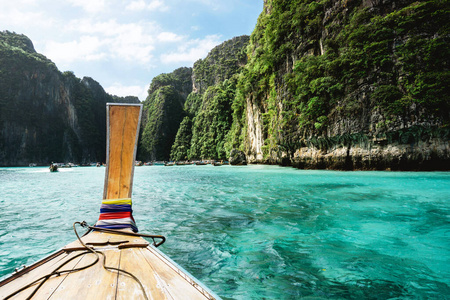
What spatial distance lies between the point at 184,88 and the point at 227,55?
38320 millimetres

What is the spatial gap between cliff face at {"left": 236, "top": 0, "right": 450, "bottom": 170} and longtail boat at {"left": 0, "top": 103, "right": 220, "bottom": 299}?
16.6 m

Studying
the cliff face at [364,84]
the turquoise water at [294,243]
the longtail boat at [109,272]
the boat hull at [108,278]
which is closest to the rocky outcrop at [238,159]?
the cliff face at [364,84]

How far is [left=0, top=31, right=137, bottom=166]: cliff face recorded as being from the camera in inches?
2896

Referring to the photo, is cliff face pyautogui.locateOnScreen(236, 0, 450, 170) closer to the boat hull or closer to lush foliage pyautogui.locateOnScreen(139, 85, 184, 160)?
the boat hull

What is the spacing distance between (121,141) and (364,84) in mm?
17425

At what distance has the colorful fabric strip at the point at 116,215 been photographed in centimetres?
280

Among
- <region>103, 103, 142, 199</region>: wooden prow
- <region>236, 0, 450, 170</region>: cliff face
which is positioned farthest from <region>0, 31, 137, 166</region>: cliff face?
<region>103, 103, 142, 199</region>: wooden prow

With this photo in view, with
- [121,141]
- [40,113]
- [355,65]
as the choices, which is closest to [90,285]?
[121,141]

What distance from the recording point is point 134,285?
1.45m

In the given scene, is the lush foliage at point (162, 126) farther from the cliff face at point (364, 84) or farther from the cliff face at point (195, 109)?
the cliff face at point (364, 84)

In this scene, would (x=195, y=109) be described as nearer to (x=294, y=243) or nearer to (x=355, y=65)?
(x=355, y=65)

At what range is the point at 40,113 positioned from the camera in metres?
79.7

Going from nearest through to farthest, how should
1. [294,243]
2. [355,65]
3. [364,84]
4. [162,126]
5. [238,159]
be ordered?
[294,243]
[364,84]
[355,65]
[238,159]
[162,126]

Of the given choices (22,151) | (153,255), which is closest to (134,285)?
(153,255)
